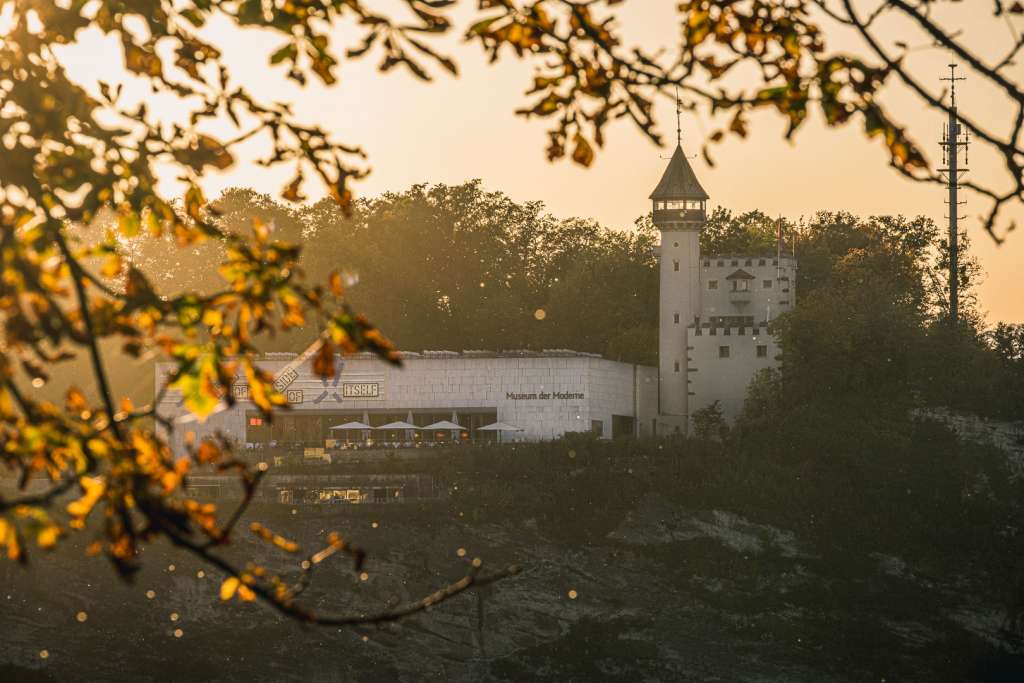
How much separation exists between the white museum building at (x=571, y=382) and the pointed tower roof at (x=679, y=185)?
55 cm

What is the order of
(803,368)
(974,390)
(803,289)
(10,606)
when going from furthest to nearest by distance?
1. (803,289)
2. (974,390)
3. (803,368)
4. (10,606)

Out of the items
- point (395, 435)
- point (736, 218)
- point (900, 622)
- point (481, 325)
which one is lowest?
point (900, 622)

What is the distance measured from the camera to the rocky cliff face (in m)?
61.0

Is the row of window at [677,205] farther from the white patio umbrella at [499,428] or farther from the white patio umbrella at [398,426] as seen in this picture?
the white patio umbrella at [398,426]

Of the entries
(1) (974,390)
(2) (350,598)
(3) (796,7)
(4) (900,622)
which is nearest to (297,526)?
(2) (350,598)

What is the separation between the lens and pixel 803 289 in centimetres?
8938

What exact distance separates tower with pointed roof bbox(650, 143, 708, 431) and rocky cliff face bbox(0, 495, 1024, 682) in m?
10.8

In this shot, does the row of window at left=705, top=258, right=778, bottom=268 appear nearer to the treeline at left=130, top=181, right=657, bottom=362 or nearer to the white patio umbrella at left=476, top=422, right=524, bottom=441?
the treeline at left=130, top=181, right=657, bottom=362

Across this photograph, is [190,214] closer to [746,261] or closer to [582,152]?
[582,152]

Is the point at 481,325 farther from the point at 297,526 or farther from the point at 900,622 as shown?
the point at 900,622

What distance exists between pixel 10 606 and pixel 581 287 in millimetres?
37124

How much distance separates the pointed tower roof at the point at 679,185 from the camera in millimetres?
83062

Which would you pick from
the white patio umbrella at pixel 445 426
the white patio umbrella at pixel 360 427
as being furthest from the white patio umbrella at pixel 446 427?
the white patio umbrella at pixel 360 427

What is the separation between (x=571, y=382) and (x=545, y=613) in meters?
14.9
